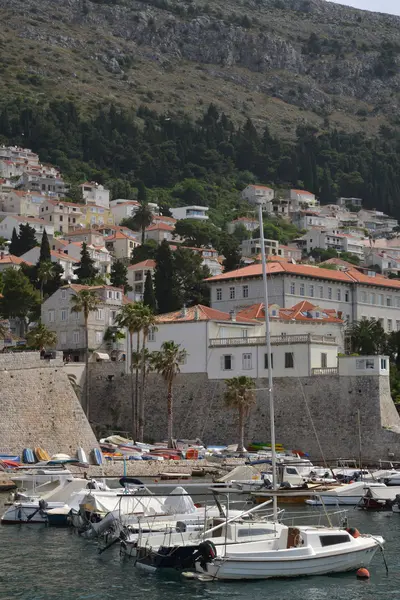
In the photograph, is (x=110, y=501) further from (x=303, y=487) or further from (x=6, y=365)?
(x=6, y=365)

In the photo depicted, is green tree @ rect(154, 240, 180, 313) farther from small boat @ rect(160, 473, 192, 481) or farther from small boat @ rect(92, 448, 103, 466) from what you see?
small boat @ rect(160, 473, 192, 481)

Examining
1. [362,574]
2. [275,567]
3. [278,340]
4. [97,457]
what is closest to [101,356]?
[278,340]

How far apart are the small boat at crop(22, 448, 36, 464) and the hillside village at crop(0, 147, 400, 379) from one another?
17.9 metres

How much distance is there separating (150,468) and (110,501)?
65.5 ft

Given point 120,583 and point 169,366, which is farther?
point 169,366

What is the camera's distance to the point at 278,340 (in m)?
78.6

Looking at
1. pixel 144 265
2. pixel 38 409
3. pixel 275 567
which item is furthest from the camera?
pixel 144 265

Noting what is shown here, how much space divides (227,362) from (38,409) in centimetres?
1540

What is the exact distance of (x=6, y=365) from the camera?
68.9 meters

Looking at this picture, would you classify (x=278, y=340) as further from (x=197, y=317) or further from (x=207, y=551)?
(x=207, y=551)

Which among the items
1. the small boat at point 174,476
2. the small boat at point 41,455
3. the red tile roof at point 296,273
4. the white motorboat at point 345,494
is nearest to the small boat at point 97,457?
the small boat at point 41,455

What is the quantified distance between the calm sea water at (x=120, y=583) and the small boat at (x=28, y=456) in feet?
64.5

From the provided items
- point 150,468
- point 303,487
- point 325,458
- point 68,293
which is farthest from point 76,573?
point 68,293

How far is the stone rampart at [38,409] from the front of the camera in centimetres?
6769
